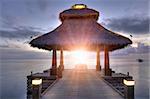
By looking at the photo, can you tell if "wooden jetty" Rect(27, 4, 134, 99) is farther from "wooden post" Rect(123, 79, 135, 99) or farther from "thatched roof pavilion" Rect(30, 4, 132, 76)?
"wooden post" Rect(123, 79, 135, 99)

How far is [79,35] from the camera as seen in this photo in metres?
8.84

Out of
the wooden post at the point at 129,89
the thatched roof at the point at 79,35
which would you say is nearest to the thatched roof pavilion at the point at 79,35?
the thatched roof at the point at 79,35

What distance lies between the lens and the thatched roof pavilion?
8.34 meters

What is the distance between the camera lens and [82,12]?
9664mm

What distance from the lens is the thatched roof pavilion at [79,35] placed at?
8.34 metres

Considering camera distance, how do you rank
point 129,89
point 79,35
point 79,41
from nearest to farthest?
1. point 129,89
2. point 79,41
3. point 79,35

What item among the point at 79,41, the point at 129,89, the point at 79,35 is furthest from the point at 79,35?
the point at 129,89

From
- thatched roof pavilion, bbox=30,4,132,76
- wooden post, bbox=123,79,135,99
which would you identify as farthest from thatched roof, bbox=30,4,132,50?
wooden post, bbox=123,79,135,99

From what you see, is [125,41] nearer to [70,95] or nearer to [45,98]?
[70,95]

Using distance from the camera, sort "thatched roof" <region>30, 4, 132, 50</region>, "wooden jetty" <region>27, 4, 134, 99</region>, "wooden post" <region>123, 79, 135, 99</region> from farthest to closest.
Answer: "thatched roof" <region>30, 4, 132, 50</region> → "wooden jetty" <region>27, 4, 134, 99</region> → "wooden post" <region>123, 79, 135, 99</region>

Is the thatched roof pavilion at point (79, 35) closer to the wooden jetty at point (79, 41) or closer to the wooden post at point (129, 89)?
the wooden jetty at point (79, 41)

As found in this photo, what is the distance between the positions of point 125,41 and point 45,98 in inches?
184

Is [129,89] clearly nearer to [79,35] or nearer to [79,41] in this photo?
[79,41]

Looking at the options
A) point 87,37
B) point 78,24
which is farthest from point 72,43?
point 78,24
